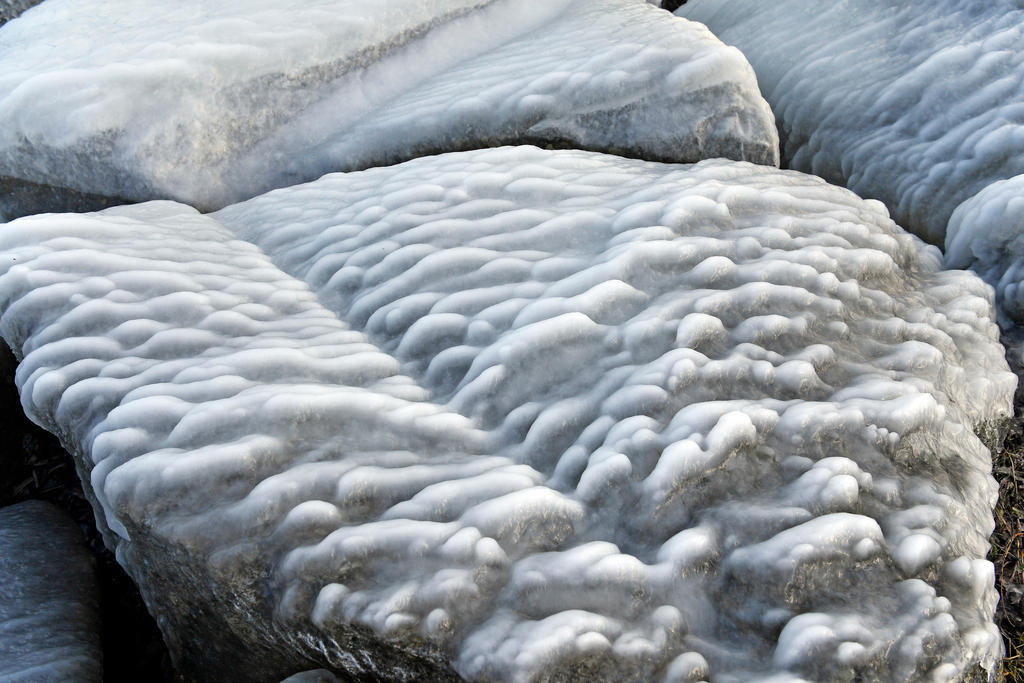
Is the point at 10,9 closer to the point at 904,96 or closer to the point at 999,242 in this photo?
the point at 904,96

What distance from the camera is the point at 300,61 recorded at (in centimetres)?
147

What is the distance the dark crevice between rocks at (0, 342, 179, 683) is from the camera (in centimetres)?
112

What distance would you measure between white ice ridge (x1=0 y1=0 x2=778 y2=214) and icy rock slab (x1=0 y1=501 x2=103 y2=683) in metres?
0.54

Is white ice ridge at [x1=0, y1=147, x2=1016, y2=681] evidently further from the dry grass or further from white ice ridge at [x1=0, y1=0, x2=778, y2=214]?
white ice ridge at [x1=0, y1=0, x2=778, y2=214]

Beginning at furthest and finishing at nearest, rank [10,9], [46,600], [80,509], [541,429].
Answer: [10,9] → [80,509] → [46,600] → [541,429]

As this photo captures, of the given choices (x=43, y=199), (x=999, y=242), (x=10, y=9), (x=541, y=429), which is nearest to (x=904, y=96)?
(x=999, y=242)

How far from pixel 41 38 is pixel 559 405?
133cm

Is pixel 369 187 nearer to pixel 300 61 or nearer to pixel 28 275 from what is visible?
pixel 300 61

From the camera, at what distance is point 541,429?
2.75 ft

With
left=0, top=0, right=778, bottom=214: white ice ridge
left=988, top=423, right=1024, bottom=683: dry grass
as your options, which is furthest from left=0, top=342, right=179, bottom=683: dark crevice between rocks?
left=988, top=423, right=1024, bottom=683: dry grass

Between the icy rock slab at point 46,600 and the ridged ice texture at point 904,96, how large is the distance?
4.24 feet

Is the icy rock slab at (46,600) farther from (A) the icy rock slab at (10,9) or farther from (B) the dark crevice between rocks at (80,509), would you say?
(A) the icy rock slab at (10,9)

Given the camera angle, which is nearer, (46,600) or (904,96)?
(46,600)

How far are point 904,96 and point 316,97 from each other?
99cm
